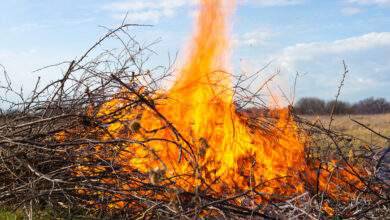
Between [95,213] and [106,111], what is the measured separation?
5.12 feet

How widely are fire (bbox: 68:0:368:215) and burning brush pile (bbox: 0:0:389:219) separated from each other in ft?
0.04

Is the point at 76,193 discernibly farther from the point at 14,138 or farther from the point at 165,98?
the point at 165,98

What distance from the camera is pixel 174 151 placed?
5.53 m

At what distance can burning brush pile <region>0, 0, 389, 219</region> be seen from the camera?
492cm

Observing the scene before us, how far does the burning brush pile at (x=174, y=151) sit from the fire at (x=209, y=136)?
0.01 m

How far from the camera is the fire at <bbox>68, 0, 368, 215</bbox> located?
17.7 ft

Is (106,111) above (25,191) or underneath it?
above

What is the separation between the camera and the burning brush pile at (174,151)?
492cm

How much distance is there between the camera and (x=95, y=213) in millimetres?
4977

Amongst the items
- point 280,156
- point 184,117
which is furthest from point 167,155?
point 280,156

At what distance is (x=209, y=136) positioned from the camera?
5.61 m

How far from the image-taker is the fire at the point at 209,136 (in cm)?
539

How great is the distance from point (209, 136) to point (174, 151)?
447mm

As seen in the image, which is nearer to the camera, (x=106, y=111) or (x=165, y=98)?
(x=165, y=98)
